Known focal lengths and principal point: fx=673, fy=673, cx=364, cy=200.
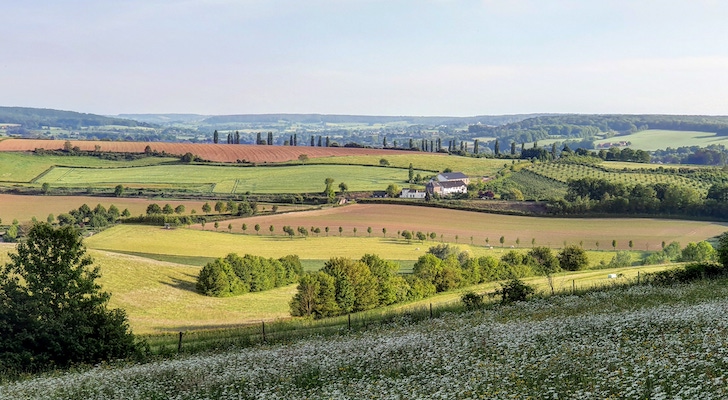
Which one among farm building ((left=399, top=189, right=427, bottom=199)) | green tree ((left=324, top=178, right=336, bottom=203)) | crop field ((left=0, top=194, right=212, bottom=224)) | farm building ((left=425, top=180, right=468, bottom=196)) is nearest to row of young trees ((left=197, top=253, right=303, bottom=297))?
crop field ((left=0, top=194, right=212, bottom=224))

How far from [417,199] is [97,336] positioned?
305 feet

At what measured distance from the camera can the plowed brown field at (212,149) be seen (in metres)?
155

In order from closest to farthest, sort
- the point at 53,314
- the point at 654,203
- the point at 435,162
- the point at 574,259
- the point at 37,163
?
the point at 53,314
the point at 574,259
the point at 654,203
the point at 37,163
the point at 435,162

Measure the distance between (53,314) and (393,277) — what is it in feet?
123

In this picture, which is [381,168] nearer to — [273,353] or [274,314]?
[274,314]

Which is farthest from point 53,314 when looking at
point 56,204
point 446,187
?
point 446,187

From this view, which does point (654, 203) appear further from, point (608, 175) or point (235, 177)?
point (235, 177)

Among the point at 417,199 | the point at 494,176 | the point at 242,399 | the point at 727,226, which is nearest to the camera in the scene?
the point at 242,399

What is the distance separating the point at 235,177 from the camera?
138500 millimetres

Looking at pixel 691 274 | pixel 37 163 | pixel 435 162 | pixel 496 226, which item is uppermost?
pixel 691 274

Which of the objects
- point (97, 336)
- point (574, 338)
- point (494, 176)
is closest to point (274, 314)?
point (97, 336)

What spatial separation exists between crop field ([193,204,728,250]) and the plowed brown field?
185 feet

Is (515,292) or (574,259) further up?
(515,292)

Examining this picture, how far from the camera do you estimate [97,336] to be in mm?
27859
